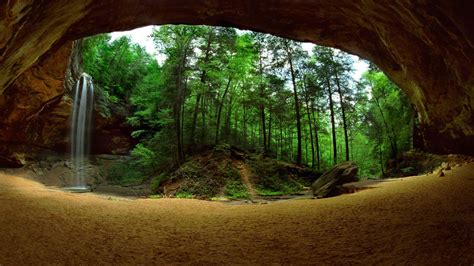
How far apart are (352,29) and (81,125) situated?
2466 centimetres

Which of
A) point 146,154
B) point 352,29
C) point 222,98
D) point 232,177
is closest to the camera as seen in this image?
point 352,29

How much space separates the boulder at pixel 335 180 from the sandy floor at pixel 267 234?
5.60 metres

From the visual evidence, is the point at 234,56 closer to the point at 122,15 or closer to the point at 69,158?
the point at 122,15

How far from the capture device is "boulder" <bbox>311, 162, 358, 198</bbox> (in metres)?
11.6

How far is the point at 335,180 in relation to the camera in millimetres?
12578

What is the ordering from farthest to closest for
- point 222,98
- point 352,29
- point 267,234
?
point 222,98 → point 352,29 → point 267,234

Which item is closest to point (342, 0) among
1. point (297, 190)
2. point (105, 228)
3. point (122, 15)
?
point (122, 15)

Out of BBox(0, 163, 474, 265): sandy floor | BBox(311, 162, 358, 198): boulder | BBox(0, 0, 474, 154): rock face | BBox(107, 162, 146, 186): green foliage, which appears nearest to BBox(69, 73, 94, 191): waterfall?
BBox(107, 162, 146, 186): green foliage

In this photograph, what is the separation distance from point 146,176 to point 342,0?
22.0m

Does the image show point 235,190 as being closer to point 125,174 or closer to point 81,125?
point 125,174

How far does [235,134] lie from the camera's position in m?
31.2

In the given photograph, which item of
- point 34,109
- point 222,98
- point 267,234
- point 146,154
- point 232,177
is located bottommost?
point 267,234

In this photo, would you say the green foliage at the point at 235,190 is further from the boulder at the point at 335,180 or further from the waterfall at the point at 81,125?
the waterfall at the point at 81,125

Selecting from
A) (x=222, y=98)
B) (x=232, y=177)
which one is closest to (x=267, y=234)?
(x=232, y=177)
